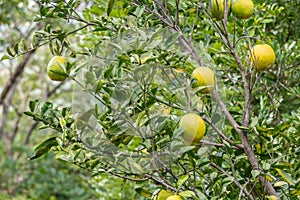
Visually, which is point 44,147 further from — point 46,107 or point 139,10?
point 139,10

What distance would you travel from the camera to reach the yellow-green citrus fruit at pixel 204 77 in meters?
0.83

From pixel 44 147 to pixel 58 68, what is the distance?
0.50 feet

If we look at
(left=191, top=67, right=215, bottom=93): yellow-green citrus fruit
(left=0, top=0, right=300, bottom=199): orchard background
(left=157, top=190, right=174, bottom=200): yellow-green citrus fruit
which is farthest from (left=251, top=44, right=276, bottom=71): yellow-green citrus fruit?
(left=157, top=190, right=174, bottom=200): yellow-green citrus fruit

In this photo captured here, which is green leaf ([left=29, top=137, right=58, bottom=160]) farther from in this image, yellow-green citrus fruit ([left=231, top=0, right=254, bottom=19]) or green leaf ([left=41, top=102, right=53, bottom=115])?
yellow-green citrus fruit ([left=231, top=0, right=254, bottom=19])

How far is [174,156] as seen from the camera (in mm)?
844

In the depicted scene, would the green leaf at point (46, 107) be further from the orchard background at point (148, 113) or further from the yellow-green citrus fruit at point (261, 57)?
the yellow-green citrus fruit at point (261, 57)

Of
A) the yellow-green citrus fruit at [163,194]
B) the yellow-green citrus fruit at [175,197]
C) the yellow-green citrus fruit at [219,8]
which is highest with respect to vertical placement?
the yellow-green citrus fruit at [219,8]

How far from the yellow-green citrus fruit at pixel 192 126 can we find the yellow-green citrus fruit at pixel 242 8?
252mm

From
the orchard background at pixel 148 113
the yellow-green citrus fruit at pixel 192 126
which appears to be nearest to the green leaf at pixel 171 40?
the orchard background at pixel 148 113

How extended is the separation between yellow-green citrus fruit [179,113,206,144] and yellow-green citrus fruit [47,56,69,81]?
0.63ft

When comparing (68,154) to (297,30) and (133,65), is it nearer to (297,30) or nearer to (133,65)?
(133,65)

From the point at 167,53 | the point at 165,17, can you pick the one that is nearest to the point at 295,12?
the point at 165,17

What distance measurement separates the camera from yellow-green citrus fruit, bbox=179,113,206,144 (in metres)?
0.80

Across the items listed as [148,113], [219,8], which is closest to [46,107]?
[148,113]
